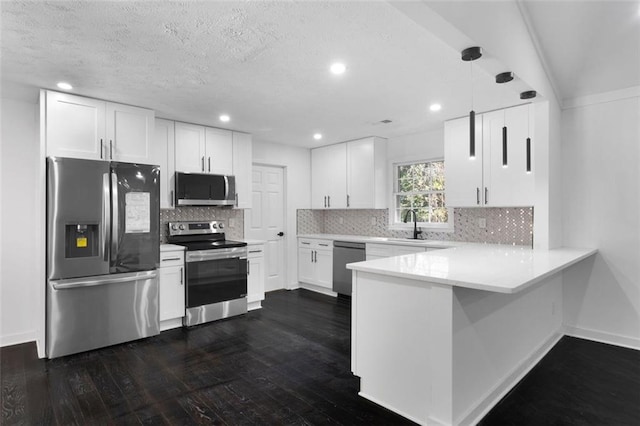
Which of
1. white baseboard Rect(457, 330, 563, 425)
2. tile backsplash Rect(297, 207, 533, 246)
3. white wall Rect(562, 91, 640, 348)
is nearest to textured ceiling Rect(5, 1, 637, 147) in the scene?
white wall Rect(562, 91, 640, 348)

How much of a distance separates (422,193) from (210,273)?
120 inches

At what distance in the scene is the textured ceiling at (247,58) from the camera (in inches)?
79.4

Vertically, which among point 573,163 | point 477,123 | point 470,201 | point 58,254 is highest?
point 477,123

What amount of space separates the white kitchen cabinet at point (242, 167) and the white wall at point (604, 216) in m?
3.80

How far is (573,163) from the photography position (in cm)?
361

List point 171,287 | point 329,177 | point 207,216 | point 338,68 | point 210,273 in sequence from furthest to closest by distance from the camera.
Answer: point 329,177 < point 207,216 < point 210,273 < point 171,287 < point 338,68

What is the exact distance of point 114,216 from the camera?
3381mm

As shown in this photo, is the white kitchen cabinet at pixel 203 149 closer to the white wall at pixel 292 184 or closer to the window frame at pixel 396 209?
the white wall at pixel 292 184

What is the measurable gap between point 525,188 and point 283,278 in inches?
149

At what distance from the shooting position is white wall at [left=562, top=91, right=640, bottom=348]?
326 cm

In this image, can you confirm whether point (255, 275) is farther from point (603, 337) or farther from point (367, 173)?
point (603, 337)

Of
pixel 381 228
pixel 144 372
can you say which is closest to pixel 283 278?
pixel 381 228

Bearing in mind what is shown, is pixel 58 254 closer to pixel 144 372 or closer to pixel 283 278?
pixel 144 372

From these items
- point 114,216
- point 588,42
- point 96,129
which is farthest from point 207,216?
point 588,42
